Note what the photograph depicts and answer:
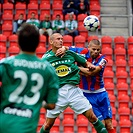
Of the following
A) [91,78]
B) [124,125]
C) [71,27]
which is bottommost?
[124,125]

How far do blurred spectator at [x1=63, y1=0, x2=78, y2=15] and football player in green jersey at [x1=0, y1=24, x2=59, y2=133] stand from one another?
11561mm

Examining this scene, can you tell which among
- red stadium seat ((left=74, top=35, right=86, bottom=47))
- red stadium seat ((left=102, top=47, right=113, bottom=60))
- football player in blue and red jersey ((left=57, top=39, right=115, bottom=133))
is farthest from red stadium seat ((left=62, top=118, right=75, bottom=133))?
football player in blue and red jersey ((left=57, top=39, right=115, bottom=133))

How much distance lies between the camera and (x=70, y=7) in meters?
16.5

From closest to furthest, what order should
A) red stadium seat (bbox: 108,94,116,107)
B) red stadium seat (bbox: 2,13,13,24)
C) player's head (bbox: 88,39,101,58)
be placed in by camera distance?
player's head (bbox: 88,39,101,58)
red stadium seat (bbox: 108,94,116,107)
red stadium seat (bbox: 2,13,13,24)

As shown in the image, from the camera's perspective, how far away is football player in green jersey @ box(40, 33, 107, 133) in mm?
7730

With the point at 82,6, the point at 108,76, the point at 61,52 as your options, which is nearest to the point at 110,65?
the point at 108,76

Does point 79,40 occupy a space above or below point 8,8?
below

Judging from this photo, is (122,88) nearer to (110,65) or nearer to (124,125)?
(110,65)

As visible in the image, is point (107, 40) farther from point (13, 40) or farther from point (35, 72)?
point (35, 72)

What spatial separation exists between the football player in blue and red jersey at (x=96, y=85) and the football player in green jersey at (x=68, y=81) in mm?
404

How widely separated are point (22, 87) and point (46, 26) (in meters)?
10.7

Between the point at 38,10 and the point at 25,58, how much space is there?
12257 millimetres

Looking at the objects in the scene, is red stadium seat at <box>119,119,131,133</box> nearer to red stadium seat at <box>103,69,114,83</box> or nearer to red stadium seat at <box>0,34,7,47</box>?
red stadium seat at <box>103,69,114,83</box>

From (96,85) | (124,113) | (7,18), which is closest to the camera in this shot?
(96,85)
